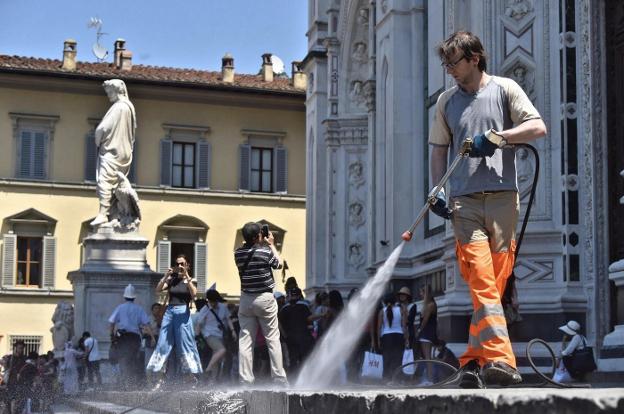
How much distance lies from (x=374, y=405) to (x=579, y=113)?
8.87m

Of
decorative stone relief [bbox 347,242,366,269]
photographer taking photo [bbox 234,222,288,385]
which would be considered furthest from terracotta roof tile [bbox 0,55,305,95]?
photographer taking photo [bbox 234,222,288,385]

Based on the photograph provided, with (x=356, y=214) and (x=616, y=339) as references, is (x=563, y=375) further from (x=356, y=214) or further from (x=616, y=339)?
(x=356, y=214)

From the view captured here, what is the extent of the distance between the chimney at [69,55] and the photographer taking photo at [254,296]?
129ft

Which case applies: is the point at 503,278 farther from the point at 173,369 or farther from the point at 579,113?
the point at 173,369

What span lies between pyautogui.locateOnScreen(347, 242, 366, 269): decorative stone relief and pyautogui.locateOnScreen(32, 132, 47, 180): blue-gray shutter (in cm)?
2493

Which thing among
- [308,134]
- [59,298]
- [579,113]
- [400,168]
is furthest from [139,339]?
[59,298]

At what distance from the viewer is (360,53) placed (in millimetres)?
25406

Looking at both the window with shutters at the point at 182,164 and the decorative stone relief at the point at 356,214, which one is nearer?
the decorative stone relief at the point at 356,214

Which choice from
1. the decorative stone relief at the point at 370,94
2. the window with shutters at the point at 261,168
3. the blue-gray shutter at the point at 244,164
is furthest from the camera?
the window with shutters at the point at 261,168

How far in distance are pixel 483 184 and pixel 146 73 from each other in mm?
44702

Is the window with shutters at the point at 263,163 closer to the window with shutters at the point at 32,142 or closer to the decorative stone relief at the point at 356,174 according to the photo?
the window with shutters at the point at 32,142

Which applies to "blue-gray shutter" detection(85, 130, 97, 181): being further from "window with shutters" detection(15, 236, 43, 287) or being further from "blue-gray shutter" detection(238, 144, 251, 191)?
"blue-gray shutter" detection(238, 144, 251, 191)

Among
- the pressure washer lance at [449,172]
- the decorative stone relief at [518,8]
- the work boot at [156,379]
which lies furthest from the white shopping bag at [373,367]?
the pressure washer lance at [449,172]

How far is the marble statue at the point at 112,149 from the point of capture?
23344 millimetres
